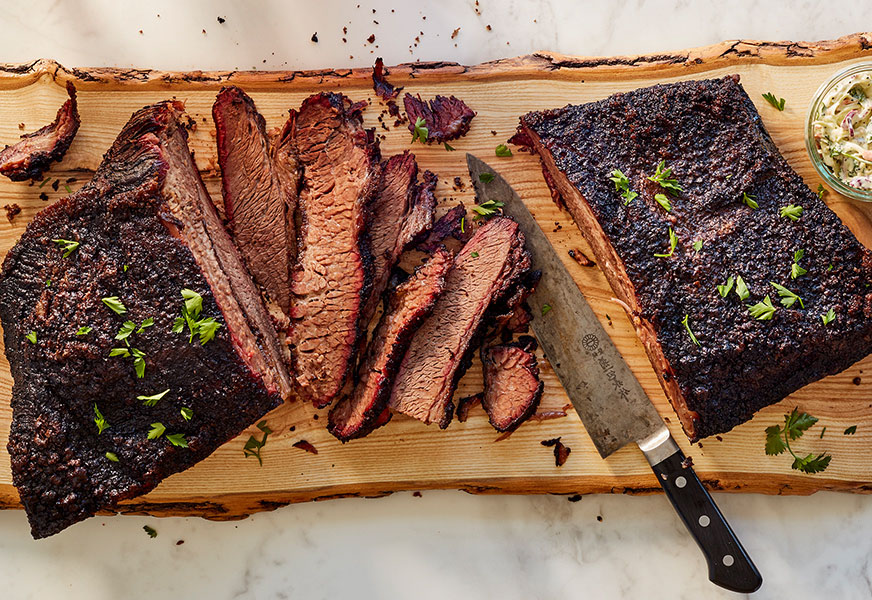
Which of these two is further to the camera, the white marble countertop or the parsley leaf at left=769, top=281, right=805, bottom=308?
the white marble countertop

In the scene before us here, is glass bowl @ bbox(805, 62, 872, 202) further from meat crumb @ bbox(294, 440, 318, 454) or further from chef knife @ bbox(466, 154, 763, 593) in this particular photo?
meat crumb @ bbox(294, 440, 318, 454)

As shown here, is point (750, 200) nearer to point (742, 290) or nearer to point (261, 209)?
point (742, 290)

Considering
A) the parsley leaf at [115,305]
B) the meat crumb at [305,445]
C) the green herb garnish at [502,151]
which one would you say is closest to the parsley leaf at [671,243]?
the green herb garnish at [502,151]

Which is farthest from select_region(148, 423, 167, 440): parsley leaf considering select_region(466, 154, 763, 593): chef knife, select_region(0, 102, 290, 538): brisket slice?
select_region(466, 154, 763, 593): chef knife

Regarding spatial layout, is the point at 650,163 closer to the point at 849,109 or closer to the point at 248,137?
the point at 849,109

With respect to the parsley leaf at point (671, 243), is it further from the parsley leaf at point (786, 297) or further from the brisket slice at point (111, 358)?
the brisket slice at point (111, 358)

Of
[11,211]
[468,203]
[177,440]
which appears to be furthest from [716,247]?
[11,211]
